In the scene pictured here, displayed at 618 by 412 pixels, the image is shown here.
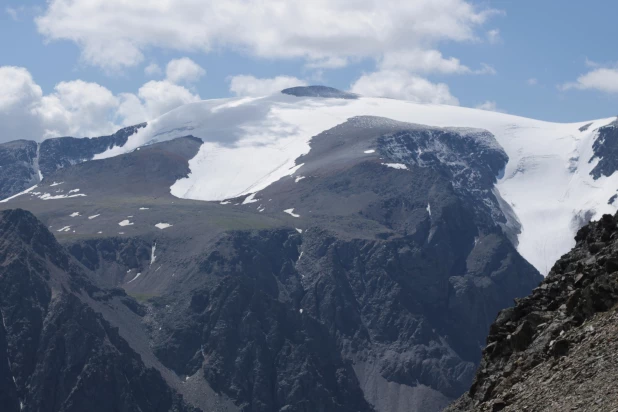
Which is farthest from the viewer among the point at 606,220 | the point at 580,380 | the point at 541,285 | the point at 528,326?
the point at 606,220

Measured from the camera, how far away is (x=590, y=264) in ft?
169

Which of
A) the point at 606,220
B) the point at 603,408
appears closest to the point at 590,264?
the point at 606,220

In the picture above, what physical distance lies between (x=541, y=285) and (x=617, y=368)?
73.8 ft

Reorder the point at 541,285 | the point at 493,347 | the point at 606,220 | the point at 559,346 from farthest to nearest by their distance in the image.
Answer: the point at 606,220, the point at 541,285, the point at 493,347, the point at 559,346

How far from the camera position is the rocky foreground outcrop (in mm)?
37469

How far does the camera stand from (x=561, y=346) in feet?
139

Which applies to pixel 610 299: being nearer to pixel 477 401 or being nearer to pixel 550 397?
pixel 550 397

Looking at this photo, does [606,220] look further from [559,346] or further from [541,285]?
[559,346]

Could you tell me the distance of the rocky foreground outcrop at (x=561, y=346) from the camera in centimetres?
3747

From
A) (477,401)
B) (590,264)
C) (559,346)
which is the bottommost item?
(477,401)

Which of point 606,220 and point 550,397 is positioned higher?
point 606,220

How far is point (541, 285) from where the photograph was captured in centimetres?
5894

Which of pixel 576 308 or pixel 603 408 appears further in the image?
pixel 576 308

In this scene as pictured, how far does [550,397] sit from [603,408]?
4.50 m
